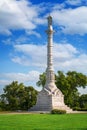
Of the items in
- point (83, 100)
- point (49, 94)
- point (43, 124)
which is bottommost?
point (43, 124)

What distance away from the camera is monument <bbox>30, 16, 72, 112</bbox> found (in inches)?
2472

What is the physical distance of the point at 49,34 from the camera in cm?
6644

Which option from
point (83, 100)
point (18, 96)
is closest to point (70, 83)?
point (83, 100)

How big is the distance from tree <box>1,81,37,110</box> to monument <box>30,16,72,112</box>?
998cm

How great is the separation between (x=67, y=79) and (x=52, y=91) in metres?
13.6

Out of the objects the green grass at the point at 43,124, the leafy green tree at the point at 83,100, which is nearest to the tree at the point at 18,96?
the leafy green tree at the point at 83,100

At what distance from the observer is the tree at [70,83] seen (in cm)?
7581

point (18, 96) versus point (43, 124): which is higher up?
point (18, 96)

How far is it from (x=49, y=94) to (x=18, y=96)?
45.3 ft

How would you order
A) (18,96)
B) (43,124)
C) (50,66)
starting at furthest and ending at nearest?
1. (18,96)
2. (50,66)
3. (43,124)

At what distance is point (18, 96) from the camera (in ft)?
245

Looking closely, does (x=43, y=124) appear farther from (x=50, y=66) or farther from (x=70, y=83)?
(x=70, y=83)

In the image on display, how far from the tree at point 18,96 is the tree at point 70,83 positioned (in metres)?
5.10

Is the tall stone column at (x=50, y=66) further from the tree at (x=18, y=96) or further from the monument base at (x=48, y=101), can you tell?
the tree at (x=18, y=96)
